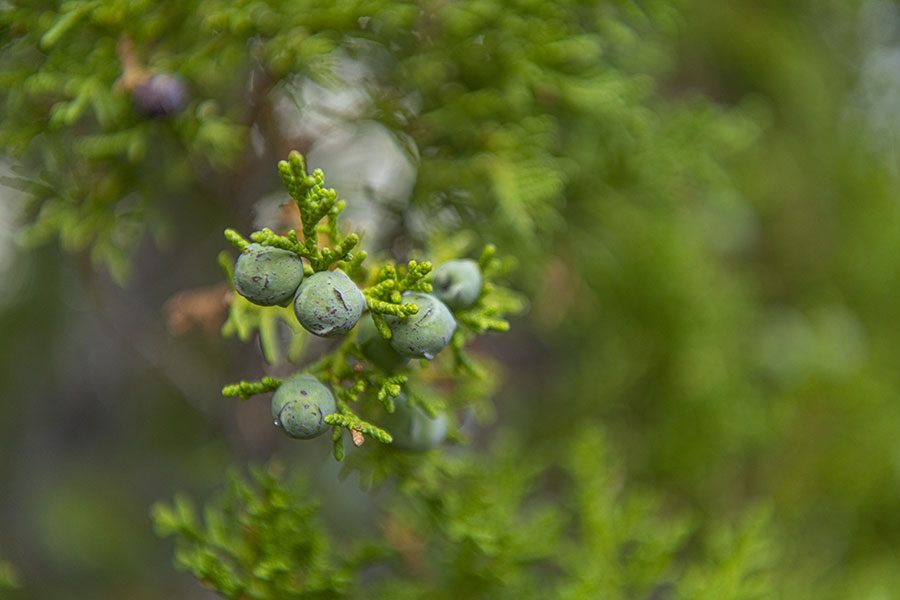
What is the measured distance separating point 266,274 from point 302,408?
115 millimetres

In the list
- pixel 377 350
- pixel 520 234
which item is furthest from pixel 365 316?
pixel 520 234

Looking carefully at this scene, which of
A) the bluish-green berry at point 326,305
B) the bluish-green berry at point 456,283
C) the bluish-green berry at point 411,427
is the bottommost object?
the bluish-green berry at point 411,427

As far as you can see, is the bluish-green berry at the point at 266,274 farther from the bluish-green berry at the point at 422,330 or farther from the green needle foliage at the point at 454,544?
the green needle foliage at the point at 454,544

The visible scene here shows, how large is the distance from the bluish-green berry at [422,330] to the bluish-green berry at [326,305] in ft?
0.14

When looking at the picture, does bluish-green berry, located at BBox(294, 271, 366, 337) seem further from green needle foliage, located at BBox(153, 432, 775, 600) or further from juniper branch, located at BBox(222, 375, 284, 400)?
green needle foliage, located at BBox(153, 432, 775, 600)

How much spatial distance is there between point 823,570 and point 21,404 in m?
1.81

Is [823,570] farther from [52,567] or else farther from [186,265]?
[52,567]

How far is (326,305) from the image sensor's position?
0.56 m

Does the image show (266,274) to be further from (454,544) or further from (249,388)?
(454,544)

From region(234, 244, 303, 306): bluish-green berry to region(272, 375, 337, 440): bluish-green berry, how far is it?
0.08 m

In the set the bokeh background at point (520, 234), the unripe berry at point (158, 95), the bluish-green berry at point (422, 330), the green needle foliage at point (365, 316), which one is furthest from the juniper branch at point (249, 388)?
the unripe berry at point (158, 95)

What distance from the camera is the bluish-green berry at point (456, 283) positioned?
67cm

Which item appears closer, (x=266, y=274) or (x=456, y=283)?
(x=266, y=274)

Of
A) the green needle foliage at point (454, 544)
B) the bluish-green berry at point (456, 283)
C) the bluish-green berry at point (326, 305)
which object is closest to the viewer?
the bluish-green berry at point (326, 305)
